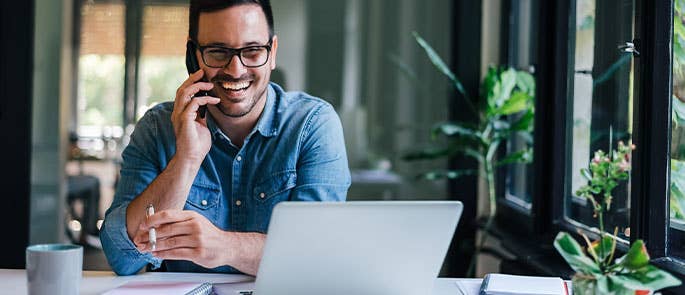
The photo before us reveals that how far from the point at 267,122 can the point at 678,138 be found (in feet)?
3.41

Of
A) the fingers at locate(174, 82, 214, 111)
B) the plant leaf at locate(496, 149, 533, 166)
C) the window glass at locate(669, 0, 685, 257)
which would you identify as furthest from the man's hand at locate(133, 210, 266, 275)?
the plant leaf at locate(496, 149, 533, 166)

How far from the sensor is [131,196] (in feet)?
7.28

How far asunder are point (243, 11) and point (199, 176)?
46 cm

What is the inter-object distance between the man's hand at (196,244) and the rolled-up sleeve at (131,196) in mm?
44

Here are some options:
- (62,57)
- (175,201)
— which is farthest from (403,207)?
(62,57)

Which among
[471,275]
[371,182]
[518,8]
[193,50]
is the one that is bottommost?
[471,275]

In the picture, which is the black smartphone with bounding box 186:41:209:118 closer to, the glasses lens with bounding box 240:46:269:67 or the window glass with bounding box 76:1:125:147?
the glasses lens with bounding box 240:46:269:67

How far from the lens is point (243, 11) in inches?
91.4

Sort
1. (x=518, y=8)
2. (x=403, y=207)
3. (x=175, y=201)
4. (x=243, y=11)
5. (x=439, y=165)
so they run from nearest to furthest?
(x=403, y=207), (x=175, y=201), (x=243, y=11), (x=518, y=8), (x=439, y=165)

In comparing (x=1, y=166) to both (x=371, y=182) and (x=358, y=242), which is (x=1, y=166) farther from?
(x=358, y=242)

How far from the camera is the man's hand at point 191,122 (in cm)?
223

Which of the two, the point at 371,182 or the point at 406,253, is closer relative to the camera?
the point at 406,253

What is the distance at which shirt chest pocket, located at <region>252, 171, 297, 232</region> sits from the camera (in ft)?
7.41

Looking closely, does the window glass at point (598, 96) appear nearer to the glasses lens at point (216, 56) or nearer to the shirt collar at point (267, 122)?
the shirt collar at point (267, 122)
